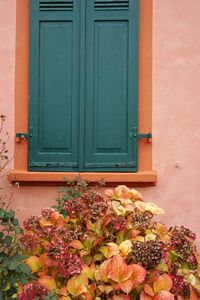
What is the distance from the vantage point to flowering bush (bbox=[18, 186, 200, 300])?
2441 mm

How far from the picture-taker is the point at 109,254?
2.62m

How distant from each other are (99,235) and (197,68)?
6.95ft

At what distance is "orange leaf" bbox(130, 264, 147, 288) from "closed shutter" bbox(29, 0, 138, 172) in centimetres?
185

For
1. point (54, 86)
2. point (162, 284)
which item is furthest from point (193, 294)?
point (54, 86)

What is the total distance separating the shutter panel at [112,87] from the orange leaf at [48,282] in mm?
1747

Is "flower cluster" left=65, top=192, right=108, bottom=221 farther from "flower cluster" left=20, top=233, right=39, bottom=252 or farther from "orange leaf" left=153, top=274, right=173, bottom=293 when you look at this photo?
"orange leaf" left=153, top=274, right=173, bottom=293

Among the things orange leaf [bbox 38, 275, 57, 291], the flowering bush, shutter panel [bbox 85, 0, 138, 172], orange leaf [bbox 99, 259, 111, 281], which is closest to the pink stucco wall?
shutter panel [bbox 85, 0, 138, 172]

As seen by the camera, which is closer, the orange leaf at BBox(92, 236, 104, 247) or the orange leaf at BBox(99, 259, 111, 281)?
the orange leaf at BBox(99, 259, 111, 281)

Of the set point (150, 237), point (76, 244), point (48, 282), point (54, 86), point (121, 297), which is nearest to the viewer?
point (121, 297)

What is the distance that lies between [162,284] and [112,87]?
220 cm

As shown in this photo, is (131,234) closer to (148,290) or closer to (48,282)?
(148,290)

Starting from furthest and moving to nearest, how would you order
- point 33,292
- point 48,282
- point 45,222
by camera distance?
point 45,222 → point 48,282 → point 33,292

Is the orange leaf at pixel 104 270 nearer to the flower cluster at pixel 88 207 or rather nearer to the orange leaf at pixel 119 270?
the orange leaf at pixel 119 270

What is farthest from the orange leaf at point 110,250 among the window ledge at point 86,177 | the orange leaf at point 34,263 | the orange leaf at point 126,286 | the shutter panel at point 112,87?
the shutter panel at point 112,87
